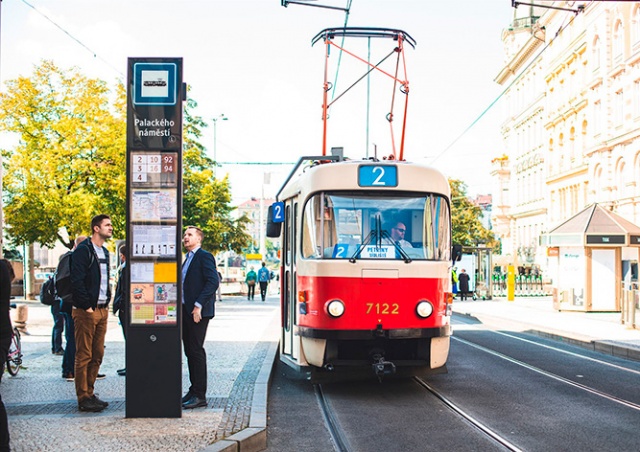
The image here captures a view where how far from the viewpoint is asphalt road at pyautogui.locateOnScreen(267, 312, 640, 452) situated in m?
7.84

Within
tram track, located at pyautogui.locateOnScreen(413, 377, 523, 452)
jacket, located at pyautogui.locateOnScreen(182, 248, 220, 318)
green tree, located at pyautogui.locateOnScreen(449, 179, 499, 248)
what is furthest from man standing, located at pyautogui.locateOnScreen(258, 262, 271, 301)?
jacket, located at pyautogui.locateOnScreen(182, 248, 220, 318)

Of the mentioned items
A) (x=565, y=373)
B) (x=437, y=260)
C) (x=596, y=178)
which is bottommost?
(x=565, y=373)

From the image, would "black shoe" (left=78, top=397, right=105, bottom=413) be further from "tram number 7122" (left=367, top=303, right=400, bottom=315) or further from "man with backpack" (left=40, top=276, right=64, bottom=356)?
"man with backpack" (left=40, top=276, right=64, bottom=356)

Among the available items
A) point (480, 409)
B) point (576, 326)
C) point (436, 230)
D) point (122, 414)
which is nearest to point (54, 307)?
point (122, 414)

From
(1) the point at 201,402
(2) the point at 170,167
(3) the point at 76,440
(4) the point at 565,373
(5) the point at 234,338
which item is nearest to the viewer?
(3) the point at 76,440

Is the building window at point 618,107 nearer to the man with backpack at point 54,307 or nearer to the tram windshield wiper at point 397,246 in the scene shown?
the man with backpack at point 54,307

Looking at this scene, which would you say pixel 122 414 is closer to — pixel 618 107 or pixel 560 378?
pixel 560 378

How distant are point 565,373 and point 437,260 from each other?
3633mm

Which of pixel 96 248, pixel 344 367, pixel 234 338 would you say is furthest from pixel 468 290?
pixel 96 248

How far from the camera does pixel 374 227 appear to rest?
412 inches

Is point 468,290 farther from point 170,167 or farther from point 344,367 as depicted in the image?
point 170,167

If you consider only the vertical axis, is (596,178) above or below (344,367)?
above

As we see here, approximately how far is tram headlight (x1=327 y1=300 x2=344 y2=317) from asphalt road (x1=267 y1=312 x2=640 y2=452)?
1.05m

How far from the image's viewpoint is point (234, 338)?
17.5m
